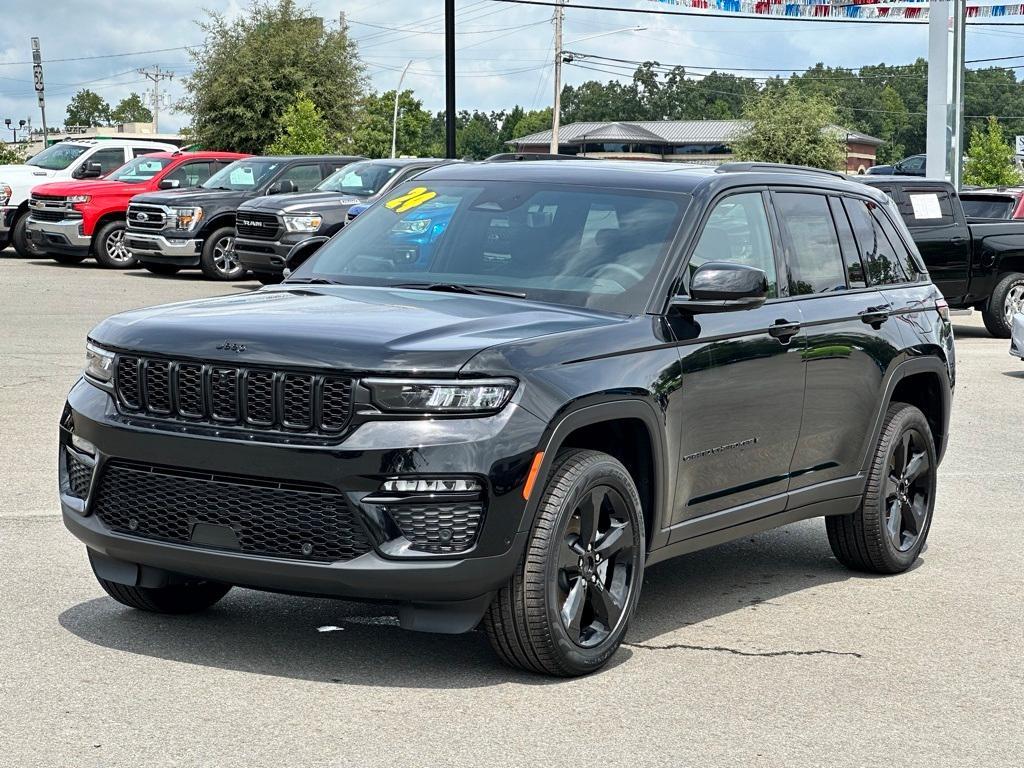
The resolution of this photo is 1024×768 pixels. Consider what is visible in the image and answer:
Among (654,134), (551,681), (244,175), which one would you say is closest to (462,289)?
(551,681)

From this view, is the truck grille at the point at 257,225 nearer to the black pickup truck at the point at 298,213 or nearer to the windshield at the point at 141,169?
the black pickup truck at the point at 298,213

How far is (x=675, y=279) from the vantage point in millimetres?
6023

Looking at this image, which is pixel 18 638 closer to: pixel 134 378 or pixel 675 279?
pixel 134 378

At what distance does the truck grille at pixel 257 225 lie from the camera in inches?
867

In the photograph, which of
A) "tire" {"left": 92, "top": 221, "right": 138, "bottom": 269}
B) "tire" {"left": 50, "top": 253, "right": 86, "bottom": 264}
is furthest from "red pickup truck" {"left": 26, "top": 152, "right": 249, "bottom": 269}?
"tire" {"left": 50, "top": 253, "right": 86, "bottom": 264}

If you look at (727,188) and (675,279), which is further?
(727,188)

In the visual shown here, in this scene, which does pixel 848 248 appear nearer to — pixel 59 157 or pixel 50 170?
pixel 50 170

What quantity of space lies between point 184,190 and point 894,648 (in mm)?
20302

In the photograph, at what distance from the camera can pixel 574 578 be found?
5391 millimetres

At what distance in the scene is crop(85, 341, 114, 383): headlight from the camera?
544 centimetres

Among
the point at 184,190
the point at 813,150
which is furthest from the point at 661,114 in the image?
the point at 184,190

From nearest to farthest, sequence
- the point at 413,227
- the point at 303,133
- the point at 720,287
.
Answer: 1. the point at 720,287
2. the point at 413,227
3. the point at 303,133

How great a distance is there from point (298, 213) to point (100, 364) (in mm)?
16705

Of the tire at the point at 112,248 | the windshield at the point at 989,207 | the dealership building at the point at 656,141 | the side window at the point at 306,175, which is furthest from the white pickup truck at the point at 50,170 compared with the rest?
the dealership building at the point at 656,141
